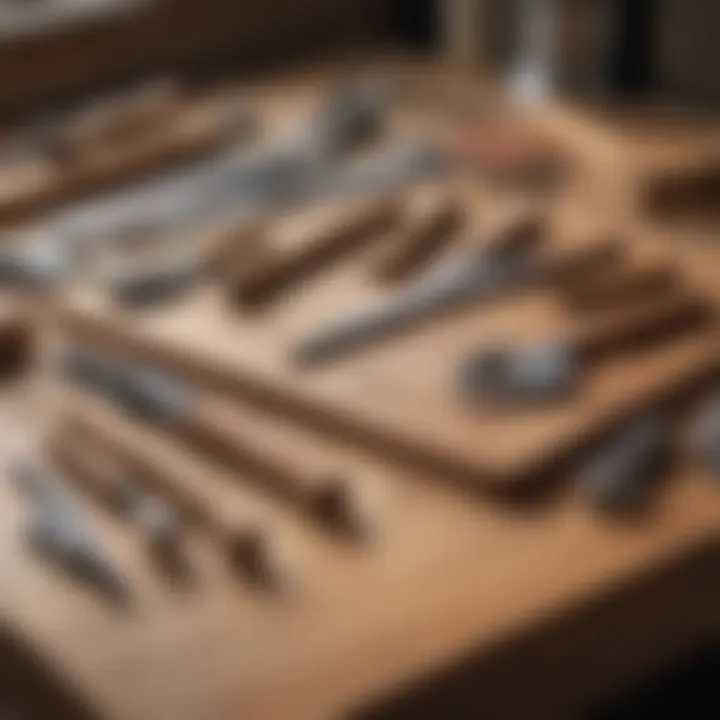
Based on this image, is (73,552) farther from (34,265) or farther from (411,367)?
(34,265)

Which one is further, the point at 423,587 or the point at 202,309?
the point at 202,309

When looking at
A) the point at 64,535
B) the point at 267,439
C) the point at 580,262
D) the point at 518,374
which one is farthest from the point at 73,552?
the point at 580,262

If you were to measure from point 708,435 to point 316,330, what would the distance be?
215 millimetres

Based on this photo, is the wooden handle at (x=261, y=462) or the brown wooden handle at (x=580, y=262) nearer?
the wooden handle at (x=261, y=462)

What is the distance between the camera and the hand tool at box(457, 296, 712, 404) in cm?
80

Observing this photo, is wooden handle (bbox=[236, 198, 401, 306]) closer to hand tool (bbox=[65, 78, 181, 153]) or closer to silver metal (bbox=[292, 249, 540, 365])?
silver metal (bbox=[292, 249, 540, 365])

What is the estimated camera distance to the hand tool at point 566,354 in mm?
803

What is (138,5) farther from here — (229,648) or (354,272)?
(229,648)

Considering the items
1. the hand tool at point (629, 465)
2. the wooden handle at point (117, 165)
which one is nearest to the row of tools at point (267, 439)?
the hand tool at point (629, 465)

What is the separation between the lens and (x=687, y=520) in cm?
71

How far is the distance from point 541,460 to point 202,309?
25cm

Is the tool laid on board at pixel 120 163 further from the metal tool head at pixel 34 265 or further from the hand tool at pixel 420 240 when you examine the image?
the hand tool at pixel 420 240

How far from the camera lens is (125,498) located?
75 centimetres

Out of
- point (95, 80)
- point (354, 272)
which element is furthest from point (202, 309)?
point (95, 80)
